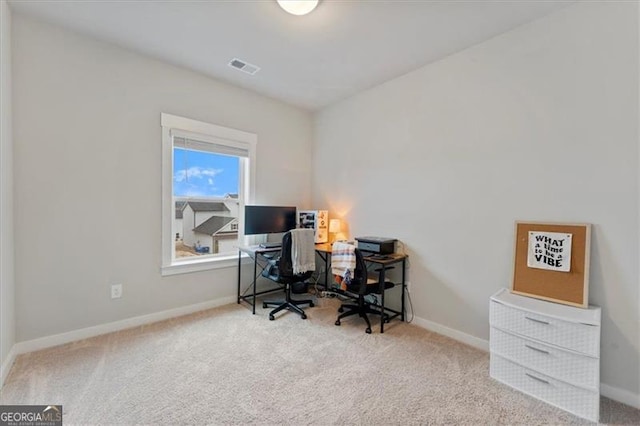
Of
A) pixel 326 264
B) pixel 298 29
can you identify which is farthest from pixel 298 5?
pixel 326 264

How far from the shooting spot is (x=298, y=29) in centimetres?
229

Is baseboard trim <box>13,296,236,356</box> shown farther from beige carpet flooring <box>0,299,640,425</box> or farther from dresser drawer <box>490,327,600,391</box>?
dresser drawer <box>490,327,600,391</box>

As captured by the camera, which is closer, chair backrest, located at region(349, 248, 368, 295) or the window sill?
chair backrest, located at region(349, 248, 368, 295)

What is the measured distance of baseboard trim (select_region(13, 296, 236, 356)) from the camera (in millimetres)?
2219

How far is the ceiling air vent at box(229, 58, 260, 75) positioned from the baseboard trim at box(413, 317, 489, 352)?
3.10 metres

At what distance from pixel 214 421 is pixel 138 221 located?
1973mm

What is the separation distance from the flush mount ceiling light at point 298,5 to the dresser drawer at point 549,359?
2.61 meters

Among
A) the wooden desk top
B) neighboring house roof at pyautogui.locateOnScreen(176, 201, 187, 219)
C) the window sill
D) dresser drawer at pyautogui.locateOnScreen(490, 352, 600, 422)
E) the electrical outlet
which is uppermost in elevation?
neighboring house roof at pyautogui.locateOnScreen(176, 201, 187, 219)

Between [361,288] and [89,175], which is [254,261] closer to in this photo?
[361,288]

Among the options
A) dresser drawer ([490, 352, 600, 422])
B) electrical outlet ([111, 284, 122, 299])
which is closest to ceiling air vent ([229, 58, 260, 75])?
electrical outlet ([111, 284, 122, 299])

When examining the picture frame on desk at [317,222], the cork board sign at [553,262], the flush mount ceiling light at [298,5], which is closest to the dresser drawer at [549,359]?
the cork board sign at [553,262]

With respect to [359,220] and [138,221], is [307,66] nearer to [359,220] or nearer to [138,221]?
[359,220]

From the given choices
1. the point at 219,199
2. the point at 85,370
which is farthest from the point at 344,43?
the point at 85,370

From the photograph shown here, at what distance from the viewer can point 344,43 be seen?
97.0 inches
